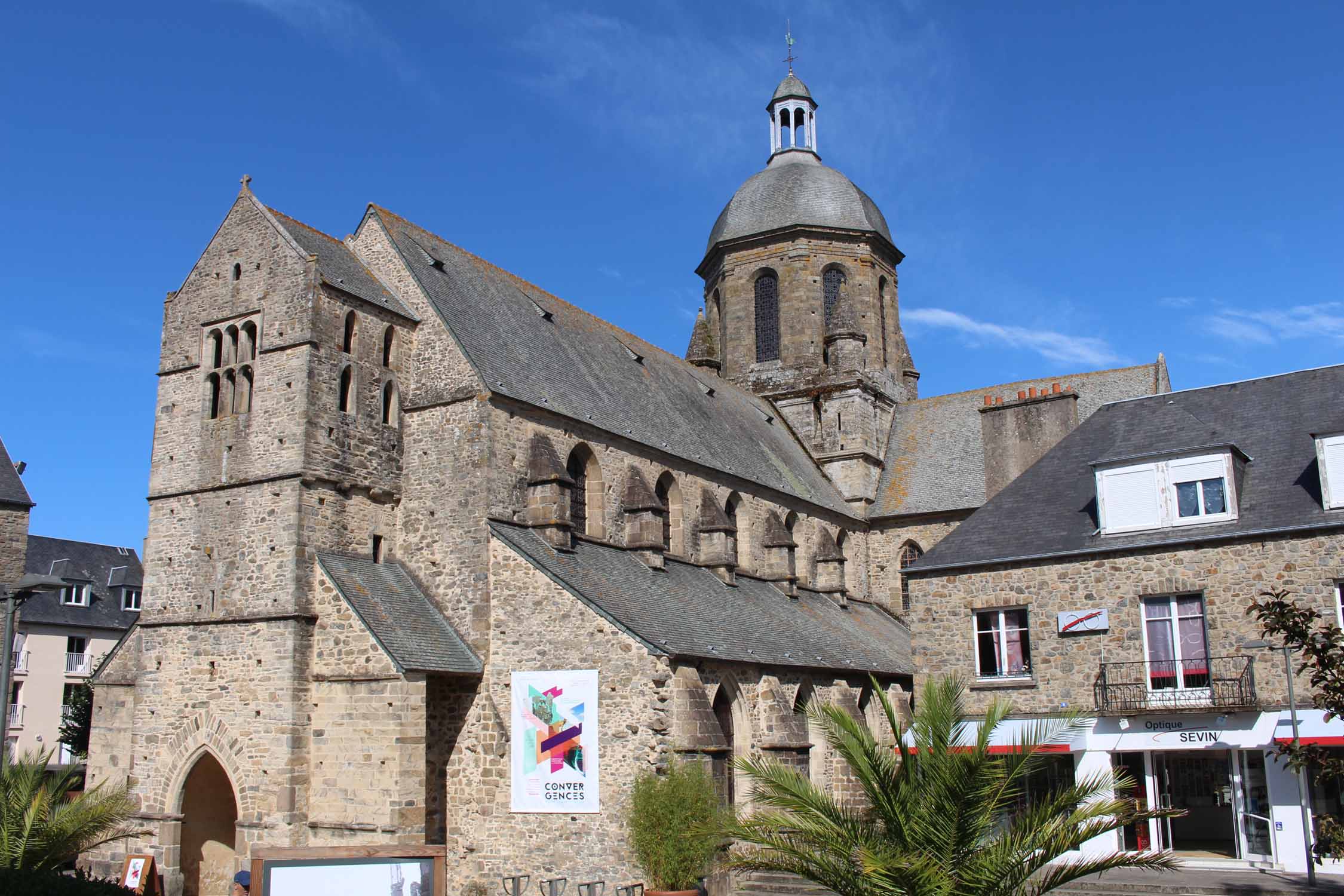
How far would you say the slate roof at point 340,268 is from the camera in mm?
23297

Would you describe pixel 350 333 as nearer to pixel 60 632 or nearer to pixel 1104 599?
pixel 1104 599

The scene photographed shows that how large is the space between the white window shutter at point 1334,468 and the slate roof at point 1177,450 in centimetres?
18

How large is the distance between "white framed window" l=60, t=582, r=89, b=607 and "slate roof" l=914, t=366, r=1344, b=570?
3507 cm

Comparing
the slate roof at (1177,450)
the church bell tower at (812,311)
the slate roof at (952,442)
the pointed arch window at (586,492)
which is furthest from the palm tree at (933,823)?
the church bell tower at (812,311)

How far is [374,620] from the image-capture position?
20625 millimetres

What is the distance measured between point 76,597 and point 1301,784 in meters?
42.2

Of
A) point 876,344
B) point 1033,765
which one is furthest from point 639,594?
point 876,344

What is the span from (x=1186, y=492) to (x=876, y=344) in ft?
71.4

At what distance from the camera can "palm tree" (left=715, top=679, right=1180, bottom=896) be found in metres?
10.1

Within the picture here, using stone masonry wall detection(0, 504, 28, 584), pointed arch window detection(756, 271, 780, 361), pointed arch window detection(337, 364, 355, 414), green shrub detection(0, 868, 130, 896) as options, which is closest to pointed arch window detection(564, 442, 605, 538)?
pointed arch window detection(337, 364, 355, 414)

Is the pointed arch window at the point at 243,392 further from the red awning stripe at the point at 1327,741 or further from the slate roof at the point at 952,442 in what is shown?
the slate roof at the point at 952,442

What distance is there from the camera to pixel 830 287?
42344 millimetres

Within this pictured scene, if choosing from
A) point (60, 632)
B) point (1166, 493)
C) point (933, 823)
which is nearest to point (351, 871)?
point (933, 823)

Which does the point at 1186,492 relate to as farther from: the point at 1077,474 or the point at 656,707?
the point at 656,707
